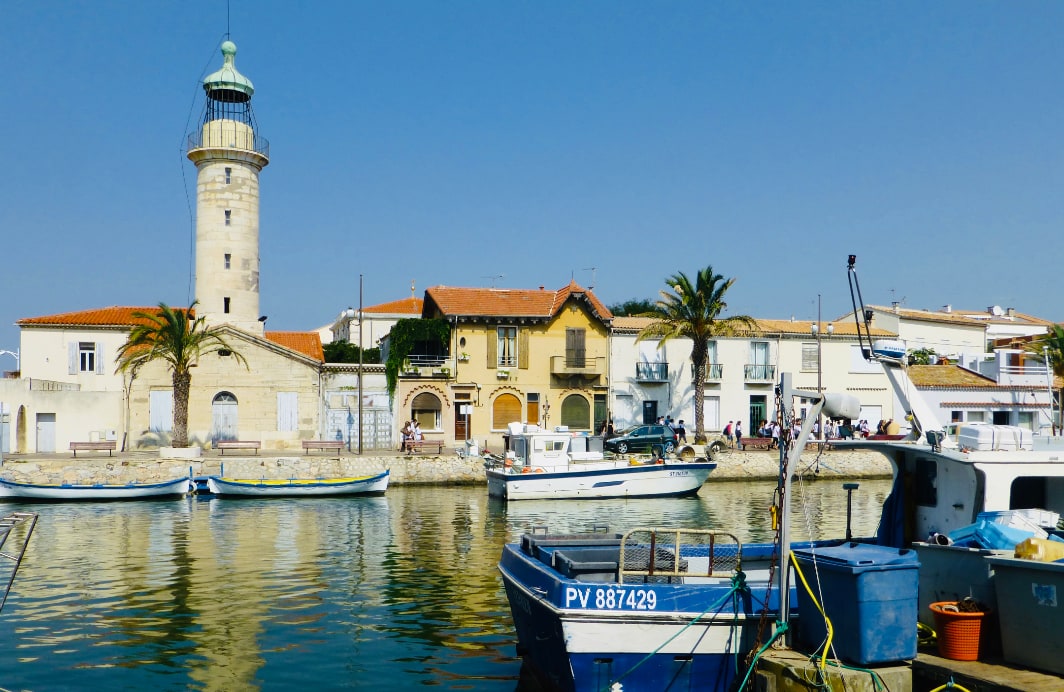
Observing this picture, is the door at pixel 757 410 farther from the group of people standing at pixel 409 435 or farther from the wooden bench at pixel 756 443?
the group of people standing at pixel 409 435

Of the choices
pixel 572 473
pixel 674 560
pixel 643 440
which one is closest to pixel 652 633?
pixel 674 560

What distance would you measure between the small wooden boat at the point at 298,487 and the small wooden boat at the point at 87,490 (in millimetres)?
1449

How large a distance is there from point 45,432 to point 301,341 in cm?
1462

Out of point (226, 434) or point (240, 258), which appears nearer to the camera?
point (226, 434)

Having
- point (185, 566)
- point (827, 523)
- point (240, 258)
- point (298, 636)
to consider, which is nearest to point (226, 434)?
point (240, 258)

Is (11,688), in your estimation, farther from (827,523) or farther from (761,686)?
(827,523)

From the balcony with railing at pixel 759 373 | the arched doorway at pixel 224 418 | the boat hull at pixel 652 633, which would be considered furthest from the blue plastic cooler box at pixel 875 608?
the balcony with railing at pixel 759 373

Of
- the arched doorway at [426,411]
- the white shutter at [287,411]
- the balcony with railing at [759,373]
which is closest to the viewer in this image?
the white shutter at [287,411]

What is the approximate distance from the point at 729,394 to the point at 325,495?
24.8 metres

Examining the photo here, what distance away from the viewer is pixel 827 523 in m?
27.5

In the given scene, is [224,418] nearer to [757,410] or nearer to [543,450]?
[543,450]

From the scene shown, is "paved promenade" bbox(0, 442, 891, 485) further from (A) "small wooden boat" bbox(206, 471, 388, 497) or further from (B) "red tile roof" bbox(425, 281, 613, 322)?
(B) "red tile roof" bbox(425, 281, 613, 322)

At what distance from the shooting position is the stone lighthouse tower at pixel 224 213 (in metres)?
48.3

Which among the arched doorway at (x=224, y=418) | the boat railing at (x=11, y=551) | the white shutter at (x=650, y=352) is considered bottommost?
the boat railing at (x=11, y=551)
